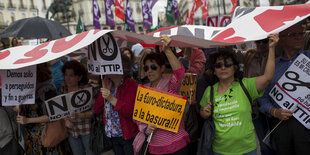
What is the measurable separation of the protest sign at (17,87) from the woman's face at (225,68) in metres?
2.08

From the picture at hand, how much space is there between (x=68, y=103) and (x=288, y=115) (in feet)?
7.96

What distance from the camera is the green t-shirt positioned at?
242cm

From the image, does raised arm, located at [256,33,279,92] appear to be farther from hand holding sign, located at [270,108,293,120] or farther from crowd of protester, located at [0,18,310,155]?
hand holding sign, located at [270,108,293,120]

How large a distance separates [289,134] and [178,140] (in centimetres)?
109

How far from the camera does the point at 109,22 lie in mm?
11484

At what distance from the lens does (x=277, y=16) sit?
2.46m

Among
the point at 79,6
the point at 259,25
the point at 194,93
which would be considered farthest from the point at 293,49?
the point at 79,6

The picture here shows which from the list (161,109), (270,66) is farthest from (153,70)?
(270,66)

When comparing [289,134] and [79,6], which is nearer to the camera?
[289,134]

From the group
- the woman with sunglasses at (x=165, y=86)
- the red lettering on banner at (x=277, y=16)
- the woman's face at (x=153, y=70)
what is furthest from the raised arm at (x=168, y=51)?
the red lettering on banner at (x=277, y=16)

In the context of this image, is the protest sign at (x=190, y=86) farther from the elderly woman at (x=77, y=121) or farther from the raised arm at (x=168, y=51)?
the elderly woman at (x=77, y=121)

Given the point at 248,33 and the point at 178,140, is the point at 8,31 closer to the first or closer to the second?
the point at 178,140

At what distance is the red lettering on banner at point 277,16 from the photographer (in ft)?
7.67

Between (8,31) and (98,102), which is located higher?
(8,31)
